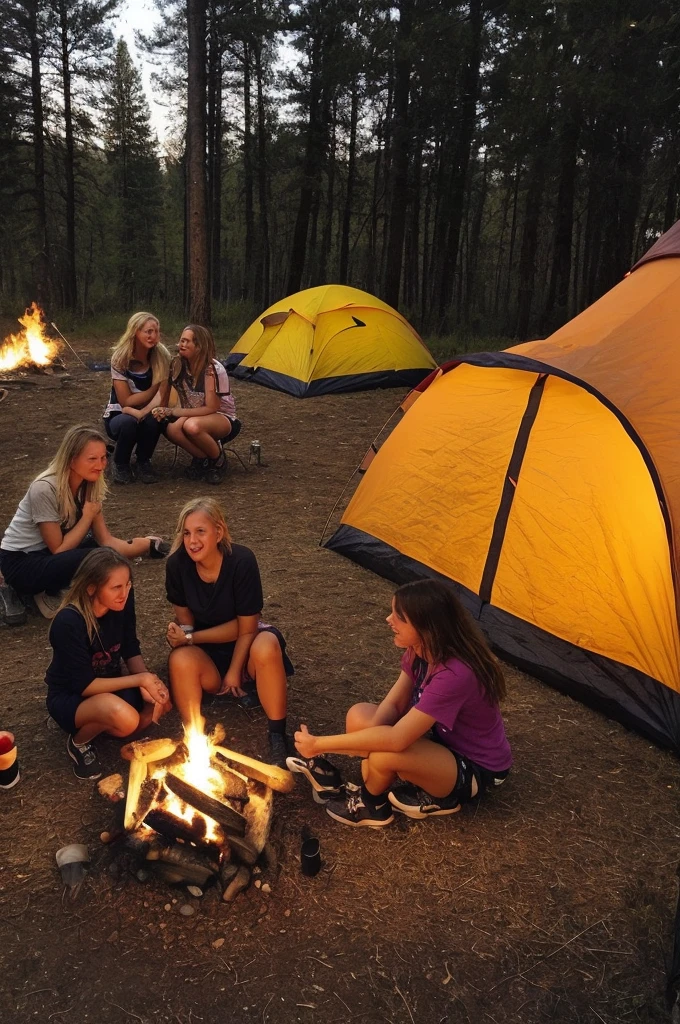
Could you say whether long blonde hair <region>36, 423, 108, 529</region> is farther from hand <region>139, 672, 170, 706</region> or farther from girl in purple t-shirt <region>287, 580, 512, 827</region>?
girl in purple t-shirt <region>287, 580, 512, 827</region>

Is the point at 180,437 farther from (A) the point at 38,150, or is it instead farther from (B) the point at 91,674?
(A) the point at 38,150

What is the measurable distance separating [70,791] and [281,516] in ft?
11.6

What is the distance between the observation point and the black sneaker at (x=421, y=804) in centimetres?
285

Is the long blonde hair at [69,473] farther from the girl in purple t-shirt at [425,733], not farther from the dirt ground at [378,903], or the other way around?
the girl in purple t-shirt at [425,733]

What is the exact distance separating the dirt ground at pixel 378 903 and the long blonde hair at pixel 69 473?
2.85 feet

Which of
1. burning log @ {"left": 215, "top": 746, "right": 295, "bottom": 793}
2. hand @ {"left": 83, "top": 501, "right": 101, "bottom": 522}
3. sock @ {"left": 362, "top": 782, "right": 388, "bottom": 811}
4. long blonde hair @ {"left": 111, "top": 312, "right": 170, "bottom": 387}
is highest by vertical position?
long blonde hair @ {"left": 111, "top": 312, "right": 170, "bottom": 387}

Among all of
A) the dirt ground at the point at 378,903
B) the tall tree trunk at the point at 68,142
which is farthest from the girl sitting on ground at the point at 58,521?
the tall tree trunk at the point at 68,142

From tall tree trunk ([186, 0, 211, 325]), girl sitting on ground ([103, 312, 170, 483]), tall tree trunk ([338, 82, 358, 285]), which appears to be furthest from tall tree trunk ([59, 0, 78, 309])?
girl sitting on ground ([103, 312, 170, 483])

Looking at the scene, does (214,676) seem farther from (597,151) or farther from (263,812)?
(597,151)

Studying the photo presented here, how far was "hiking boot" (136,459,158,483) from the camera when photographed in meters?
6.88

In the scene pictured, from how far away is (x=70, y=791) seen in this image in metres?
2.98

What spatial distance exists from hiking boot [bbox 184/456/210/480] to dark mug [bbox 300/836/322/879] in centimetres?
490

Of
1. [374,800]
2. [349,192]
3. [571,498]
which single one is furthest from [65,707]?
[349,192]

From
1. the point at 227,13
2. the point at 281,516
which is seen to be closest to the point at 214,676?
the point at 281,516
